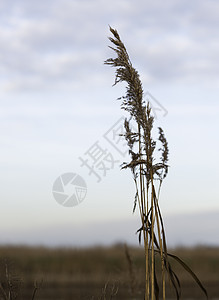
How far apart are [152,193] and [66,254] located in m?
13.1

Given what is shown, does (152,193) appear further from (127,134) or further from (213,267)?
(213,267)

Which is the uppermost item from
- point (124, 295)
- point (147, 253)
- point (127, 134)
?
point (127, 134)

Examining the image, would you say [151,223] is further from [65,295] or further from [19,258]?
[19,258]

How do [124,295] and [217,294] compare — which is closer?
[217,294]

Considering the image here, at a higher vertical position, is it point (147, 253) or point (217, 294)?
point (147, 253)

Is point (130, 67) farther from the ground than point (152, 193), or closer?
farther from the ground

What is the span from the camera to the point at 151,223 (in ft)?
8.25

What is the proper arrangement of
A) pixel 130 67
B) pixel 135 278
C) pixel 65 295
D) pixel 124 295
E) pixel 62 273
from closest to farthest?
pixel 130 67 < pixel 135 278 < pixel 65 295 < pixel 124 295 < pixel 62 273

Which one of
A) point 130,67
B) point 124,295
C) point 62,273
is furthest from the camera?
point 62,273

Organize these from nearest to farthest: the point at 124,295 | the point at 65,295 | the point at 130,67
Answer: the point at 130,67, the point at 65,295, the point at 124,295

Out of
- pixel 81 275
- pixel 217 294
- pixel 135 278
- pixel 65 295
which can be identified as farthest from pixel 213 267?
pixel 135 278

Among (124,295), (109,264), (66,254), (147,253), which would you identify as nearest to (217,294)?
(124,295)

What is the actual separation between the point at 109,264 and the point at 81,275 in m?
0.88

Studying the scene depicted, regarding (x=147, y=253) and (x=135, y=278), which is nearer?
(x=147, y=253)
